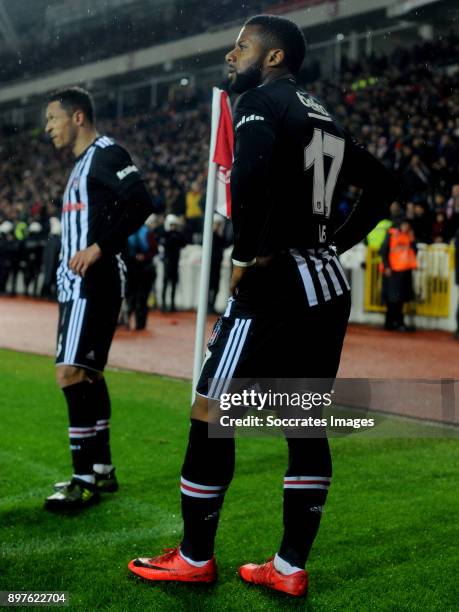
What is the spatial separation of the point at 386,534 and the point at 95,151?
2.29 meters

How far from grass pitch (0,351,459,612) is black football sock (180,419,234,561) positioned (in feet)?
0.85

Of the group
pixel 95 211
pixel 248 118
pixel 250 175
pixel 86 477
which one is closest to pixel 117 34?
pixel 95 211

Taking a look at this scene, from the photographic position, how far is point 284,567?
3107 millimetres

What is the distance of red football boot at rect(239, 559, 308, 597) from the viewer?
10.1 ft

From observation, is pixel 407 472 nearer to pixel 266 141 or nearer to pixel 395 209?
pixel 266 141

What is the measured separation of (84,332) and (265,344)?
1.52 metres

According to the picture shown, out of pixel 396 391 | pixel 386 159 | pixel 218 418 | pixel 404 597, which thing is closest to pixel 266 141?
pixel 218 418

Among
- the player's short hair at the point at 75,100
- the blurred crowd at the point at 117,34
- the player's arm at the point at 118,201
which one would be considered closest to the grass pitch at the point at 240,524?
the player's arm at the point at 118,201

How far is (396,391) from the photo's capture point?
298 inches

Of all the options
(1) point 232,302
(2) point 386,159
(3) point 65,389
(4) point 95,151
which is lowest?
(3) point 65,389

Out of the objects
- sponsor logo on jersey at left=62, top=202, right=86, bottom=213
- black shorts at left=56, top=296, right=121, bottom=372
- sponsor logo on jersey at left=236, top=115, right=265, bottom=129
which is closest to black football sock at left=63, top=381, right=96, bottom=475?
black shorts at left=56, top=296, right=121, bottom=372

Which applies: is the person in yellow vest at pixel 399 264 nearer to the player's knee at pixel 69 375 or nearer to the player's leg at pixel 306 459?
the player's knee at pixel 69 375

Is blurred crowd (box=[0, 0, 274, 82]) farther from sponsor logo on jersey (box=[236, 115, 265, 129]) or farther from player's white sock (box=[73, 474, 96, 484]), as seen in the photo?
sponsor logo on jersey (box=[236, 115, 265, 129])

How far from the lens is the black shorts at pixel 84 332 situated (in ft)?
13.8
